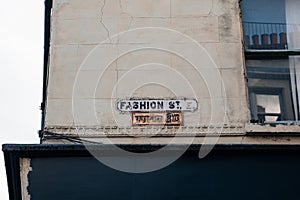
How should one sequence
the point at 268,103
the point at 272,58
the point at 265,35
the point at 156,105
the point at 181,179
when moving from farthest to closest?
the point at 265,35 < the point at 272,58 < the point at 268,103 < the point at 156,105 < the point at 181,179

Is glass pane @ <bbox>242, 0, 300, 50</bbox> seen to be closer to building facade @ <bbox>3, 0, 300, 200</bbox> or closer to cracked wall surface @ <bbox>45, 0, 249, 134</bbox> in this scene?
building facade @ <bbox>3, 0, 300, 200</bbox>

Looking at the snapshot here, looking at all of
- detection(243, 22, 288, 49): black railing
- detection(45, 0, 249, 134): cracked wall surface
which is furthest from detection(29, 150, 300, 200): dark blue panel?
detection(243, 22, 288, 49): black railing

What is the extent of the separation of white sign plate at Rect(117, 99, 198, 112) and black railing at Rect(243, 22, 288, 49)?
44.3 inches

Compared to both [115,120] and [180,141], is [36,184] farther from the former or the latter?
[180,141]

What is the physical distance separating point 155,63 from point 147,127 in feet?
Answer: 2.72

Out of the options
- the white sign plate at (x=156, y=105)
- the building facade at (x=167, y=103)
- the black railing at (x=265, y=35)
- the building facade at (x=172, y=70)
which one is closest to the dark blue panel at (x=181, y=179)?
the building facade at (x=167, y=103)

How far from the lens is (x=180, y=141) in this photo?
5.90 meters

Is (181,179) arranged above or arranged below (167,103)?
below

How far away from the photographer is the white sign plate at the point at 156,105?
20.0ft

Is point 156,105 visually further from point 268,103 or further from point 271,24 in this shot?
point 271,24

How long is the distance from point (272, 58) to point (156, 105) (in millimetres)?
1580

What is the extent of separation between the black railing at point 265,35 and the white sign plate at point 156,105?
1126 millimetres

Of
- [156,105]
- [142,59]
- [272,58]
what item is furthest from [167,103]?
[272,58]

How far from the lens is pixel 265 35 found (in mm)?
6777
